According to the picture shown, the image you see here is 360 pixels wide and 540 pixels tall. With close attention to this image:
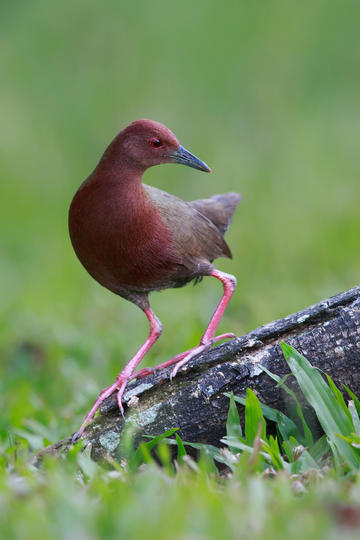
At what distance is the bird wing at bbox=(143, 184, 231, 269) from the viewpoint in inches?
160

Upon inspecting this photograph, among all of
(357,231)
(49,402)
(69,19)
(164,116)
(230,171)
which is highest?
(69,19)

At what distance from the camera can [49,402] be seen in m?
5.36

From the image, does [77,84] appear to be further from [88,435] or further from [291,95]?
[88,435]

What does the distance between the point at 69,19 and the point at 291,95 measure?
12.6ft

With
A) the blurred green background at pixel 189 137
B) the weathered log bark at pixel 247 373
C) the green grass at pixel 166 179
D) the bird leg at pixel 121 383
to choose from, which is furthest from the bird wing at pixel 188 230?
the blurred green background at pixel 189 137

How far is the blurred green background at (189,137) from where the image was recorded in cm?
730

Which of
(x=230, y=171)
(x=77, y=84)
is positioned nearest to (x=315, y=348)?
(x=230, y=171)

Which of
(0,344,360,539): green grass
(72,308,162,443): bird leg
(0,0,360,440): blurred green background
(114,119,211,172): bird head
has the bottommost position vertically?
(0,344,360,539): green grass

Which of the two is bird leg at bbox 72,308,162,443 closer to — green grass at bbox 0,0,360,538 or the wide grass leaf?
green grass at bbox 0,0,360,538

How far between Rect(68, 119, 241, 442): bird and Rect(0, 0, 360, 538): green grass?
952 mm

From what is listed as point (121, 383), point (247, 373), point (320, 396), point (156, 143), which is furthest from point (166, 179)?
point (320, 396)

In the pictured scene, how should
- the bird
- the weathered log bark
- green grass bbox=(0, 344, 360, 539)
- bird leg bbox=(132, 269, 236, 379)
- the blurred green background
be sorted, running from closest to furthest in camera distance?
green grass bbox=(0, 344, 360, 539) → the weathered log bark → bird leg bbox=(132, 269, 236, 379) → the bird → the blurred green background

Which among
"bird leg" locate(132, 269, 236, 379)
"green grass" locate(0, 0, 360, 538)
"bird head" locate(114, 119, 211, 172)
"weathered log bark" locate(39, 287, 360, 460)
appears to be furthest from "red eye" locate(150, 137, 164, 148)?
"green grass" locate(0, 0, 360, 538)

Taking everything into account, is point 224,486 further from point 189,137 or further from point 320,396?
point 189,137
